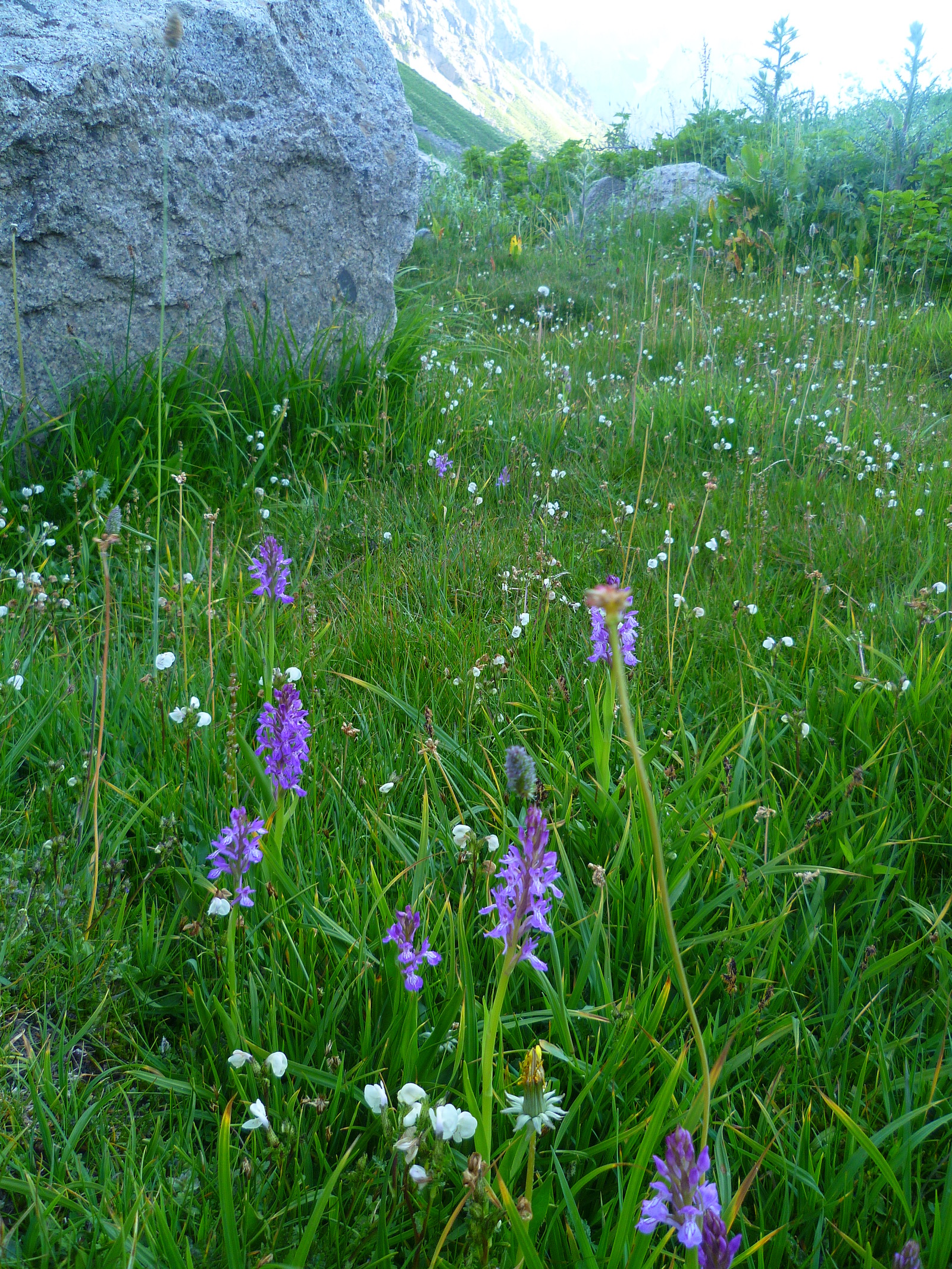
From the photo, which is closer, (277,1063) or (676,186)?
(277,1063)

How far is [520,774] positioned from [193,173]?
4140 millimetres

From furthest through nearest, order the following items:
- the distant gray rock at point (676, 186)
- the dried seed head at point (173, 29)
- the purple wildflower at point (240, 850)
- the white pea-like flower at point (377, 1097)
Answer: the distant gray rock at point (676, 186), the dried seed head at point (173, 29), the purple wildflower at point (240, 850), the white pea-like flower at point (377, 1097)

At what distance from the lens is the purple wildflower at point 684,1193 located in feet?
2.71

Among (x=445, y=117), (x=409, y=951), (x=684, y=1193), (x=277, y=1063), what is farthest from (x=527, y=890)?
(x=445, y=117)

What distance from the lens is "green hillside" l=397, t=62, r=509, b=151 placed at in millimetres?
84812

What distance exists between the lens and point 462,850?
1748 millimetres

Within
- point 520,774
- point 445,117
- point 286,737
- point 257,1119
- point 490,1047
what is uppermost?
point 445,117

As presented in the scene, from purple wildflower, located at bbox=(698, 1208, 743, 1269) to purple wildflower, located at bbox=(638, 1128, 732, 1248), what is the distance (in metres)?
0.03

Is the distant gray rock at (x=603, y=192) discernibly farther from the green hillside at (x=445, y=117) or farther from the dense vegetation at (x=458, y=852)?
the green hillside at (x=445, y=117)

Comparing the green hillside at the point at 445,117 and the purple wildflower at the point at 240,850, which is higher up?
the green hillside at the point at 445,117

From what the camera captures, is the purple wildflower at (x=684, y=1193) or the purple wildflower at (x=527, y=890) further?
the purple wildflower at (x=527, y=890)

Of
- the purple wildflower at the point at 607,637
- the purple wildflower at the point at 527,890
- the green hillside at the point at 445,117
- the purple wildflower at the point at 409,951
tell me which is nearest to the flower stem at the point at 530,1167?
the purple wildflower at the point at 527,890

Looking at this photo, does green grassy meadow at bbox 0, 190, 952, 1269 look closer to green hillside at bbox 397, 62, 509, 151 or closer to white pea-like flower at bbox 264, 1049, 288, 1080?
white pea-like flower at bbox 264, 1049, 288, 1080

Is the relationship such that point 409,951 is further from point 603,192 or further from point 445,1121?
point 603,192
